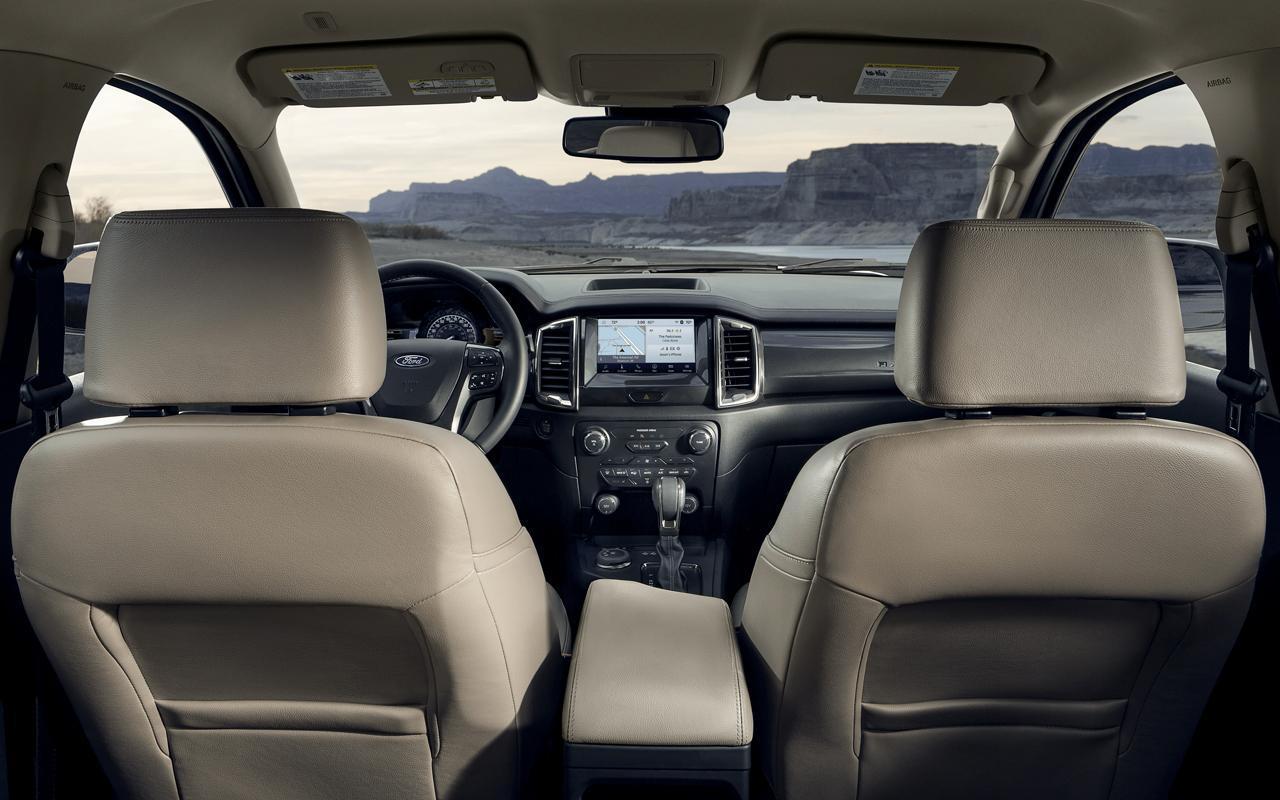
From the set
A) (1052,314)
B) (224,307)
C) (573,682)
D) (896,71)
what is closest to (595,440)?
(896,71)

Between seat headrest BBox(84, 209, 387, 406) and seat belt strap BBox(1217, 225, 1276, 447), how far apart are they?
221 centimetres

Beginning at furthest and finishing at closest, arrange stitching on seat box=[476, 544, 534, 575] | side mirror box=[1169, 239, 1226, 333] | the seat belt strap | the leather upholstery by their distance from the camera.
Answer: side mirror box=[1169, 239, 1226, 333]
the seat belt strap
stitching on seat box=[476, 544, 534, 575]
the leather upholstery

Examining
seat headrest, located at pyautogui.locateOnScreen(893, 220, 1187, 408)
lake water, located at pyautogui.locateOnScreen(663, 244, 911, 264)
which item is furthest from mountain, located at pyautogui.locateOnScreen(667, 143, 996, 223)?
seat headrest, located at pyautogui.locateOnScreen(893, 220, 1187, 408)

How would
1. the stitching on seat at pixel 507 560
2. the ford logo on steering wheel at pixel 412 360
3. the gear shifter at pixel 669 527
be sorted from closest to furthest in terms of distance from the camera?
1. the stitching on seat at pixel 507 560
2. the ford logo on steering wheel at pixel 412 360
3. the gear shifter at pixel 669 527

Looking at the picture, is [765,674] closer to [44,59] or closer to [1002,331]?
[1002,331]

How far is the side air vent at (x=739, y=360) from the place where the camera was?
12.2ft

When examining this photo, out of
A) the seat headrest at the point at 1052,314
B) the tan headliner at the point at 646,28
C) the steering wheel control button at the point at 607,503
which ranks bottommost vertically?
the steering wheel control button at the point at 607,503

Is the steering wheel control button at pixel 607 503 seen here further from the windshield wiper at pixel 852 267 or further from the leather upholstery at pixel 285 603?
the leather upholstery at pixel 285 603

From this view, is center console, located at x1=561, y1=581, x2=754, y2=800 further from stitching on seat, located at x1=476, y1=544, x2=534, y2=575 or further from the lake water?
the lake water

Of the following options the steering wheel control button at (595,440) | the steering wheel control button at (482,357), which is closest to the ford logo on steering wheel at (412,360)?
the steering wheel control button at (482,357)

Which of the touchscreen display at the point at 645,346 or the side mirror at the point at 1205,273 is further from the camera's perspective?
the touchscreen display at the point at 645,346

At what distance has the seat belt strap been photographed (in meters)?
2.45

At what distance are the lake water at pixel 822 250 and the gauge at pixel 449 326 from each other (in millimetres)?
1170

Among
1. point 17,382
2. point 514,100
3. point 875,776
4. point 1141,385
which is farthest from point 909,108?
point 17,382
